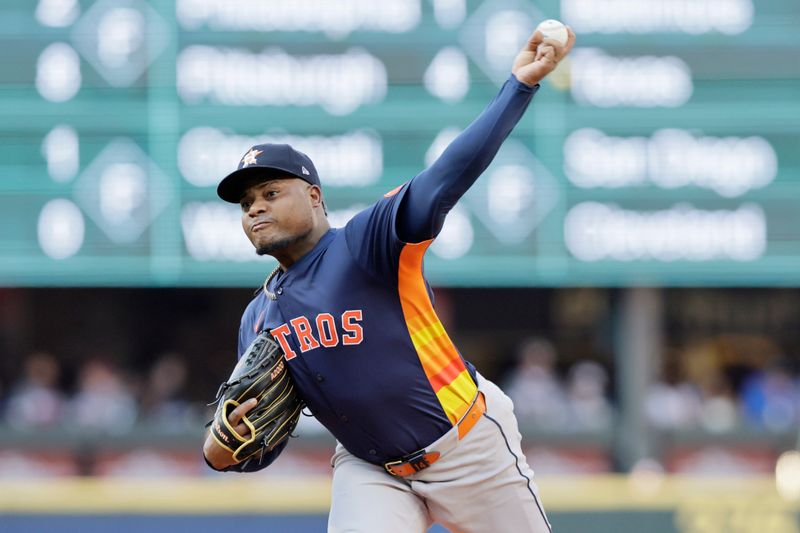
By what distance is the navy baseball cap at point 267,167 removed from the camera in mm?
3377

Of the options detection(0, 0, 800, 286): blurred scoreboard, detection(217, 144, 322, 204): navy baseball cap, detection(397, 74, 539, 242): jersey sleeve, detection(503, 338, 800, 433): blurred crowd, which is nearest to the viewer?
detection(397, 74, 539, 242): jersey sleeve

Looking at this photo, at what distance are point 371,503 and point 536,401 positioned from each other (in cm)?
407

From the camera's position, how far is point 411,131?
6.95 m

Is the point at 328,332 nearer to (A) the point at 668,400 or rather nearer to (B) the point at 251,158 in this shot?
(B) the point at 251,158

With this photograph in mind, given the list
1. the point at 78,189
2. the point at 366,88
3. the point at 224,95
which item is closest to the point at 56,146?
the point at 78,189

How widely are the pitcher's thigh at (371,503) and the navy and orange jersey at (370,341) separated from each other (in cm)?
6

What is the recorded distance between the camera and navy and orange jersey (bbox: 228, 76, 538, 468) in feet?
11.1

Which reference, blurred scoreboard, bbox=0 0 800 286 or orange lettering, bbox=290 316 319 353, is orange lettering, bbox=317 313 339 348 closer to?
orange lettering, bbox=290 316 319 353

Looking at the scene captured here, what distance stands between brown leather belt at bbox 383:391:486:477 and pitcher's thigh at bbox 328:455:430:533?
49 mm

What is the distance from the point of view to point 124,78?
698cm

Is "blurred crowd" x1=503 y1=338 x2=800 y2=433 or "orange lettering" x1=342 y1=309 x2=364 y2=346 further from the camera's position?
"blurred crowd" x1=503 y1=338 x2=800 y2=433

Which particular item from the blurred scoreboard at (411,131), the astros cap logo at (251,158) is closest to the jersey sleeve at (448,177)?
the astros cap logo at (251,158)

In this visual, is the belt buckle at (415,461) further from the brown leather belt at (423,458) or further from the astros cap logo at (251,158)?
the astros cap logo at (251,158)

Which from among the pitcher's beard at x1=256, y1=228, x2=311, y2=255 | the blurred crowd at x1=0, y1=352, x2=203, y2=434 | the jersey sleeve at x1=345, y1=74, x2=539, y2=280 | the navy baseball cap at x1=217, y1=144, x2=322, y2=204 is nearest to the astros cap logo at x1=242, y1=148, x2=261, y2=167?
the navy baseball cap at x1=217, y1=144, x2=322, y2=204
